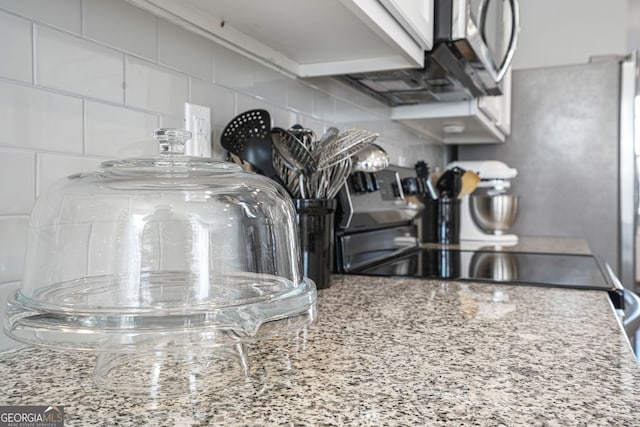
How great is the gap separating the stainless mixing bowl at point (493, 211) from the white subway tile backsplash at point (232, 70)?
57.1 inches

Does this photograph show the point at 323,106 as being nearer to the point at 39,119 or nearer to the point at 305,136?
the point at 305,136

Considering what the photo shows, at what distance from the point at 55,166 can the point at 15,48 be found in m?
0.15

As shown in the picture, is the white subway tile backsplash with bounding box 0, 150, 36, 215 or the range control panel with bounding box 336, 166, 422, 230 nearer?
the white subway tile backsplash with bounding box 0, 150, 36, 215

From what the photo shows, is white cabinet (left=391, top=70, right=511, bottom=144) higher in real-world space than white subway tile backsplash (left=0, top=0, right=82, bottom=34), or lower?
higher

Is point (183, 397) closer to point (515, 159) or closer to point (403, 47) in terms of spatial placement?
point (403, 47)

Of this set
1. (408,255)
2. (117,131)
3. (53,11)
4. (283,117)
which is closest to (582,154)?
(408,255)

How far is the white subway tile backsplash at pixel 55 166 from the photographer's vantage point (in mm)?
675

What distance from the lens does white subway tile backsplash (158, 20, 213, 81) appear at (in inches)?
34.6

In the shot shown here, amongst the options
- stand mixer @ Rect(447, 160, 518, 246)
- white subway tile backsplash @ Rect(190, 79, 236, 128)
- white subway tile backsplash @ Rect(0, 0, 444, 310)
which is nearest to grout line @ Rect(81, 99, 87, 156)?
white subway tile backsplash @ Rect(0, 0, 444, 310)

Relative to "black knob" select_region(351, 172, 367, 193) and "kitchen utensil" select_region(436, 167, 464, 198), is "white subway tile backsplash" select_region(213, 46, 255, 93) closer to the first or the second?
"black knob" select_region(351, 172, 367, 193)

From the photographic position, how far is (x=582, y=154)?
275cm

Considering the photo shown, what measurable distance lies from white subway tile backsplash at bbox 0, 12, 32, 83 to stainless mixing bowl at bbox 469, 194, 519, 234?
1.94 m

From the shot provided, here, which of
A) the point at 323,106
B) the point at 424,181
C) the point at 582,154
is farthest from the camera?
the point at 582,154

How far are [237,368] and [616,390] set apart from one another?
0.36 metres
